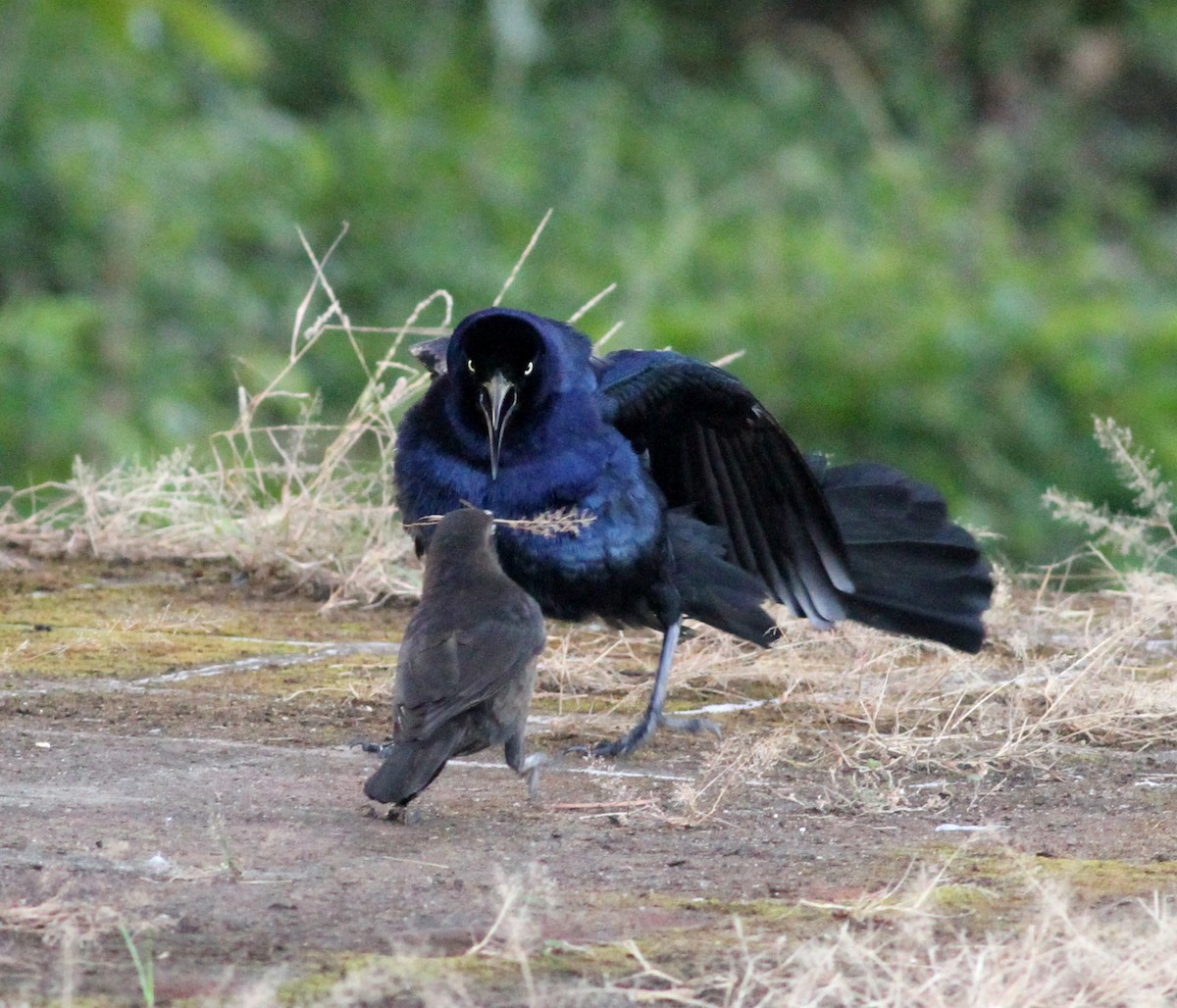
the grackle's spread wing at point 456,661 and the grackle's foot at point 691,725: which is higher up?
the grackle's spread wing at point 456,661

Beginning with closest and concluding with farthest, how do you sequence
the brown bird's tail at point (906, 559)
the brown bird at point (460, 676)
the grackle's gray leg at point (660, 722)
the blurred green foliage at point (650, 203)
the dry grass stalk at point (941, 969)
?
the dry grass stalk at point (941, 969) → the brown bird at point (460, 676) → the grackle's gray leg at point (660, 722) → the brown bird's tail at point (906, 559) → the blurred green foliage at point (650, 203)

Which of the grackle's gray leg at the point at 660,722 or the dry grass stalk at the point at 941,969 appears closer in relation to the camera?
the dry grass stalk at the point at 941,969

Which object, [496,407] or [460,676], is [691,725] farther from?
[460,676]

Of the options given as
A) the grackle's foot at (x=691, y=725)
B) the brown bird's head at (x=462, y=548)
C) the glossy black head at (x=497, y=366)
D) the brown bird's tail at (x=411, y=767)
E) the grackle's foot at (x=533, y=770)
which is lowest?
the grackle's foot at (x=691, y=725)

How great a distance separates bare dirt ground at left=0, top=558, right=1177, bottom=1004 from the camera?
2314 millimetres

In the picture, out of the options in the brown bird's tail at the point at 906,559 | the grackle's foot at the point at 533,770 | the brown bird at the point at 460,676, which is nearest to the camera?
the brown bird at the point at 460,676

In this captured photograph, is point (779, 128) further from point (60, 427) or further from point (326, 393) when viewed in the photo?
point (60, 427)

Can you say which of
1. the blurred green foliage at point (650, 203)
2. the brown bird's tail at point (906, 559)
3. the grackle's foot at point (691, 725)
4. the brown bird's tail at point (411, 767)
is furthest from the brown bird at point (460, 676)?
the blurred green foliage at point (650, 203)

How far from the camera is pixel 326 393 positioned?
10.2m

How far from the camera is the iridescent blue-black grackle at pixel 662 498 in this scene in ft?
12.9

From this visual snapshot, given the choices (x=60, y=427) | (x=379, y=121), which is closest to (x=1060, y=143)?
(x=379, y=121)

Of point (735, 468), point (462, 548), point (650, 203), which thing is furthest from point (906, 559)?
point (650, 203)

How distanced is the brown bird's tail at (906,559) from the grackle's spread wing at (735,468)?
72 millimetres

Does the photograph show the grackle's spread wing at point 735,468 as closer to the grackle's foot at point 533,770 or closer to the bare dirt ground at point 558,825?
the bare dirt ground at point 558,825
